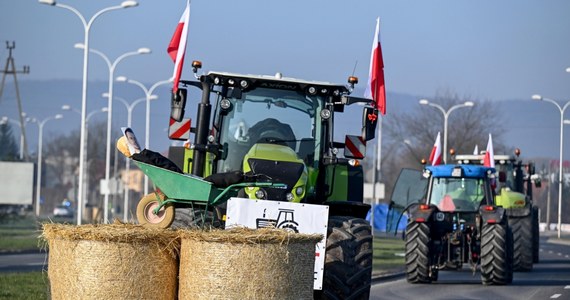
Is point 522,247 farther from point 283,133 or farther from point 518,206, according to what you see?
point 283,133

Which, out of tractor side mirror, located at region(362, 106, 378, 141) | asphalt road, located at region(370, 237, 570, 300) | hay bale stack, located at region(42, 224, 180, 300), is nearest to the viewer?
hay bale stack, located at region(42, 224, 180, 300)

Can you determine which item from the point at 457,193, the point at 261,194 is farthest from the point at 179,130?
the point at 457,193

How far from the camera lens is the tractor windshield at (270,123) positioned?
15375 mm

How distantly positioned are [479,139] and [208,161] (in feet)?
216

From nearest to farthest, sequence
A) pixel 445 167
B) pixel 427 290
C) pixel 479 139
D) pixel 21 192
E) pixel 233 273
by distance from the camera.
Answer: pixel 233 273 → pixel 427 290 → pixel 445 167 → pixel 21 192 → pixel 479 139

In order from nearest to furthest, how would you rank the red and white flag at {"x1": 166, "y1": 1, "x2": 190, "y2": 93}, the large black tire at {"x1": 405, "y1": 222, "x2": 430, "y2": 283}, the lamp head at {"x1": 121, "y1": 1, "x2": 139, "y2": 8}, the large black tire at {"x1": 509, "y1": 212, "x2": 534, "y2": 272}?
1. the red and white flag at {"x1": 166, "y1": 1, "x2": 190, "y2": 93}
2. the large black tire at {"x1": 405, "y1": 222, "x2": 430, "y2": 283}
3. the large black tire at {"x1": 509, "y1": 212, "x2": 534, "y2": 272}
4. the lamp head at {"x1": 121, "y1": 1, "x2": 139, "y2": 8}

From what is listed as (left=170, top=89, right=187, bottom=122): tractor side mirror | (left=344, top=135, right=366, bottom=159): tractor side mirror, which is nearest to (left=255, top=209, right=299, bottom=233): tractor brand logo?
(left=170, top=89, right=187, bottom=122): tractor side mirror

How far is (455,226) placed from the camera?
26.6 metres

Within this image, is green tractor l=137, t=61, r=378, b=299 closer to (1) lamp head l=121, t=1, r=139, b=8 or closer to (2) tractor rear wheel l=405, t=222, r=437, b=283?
(2) tractor rear wheel l=405, t=222, r=437, b=283

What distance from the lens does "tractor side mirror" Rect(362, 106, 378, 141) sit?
597 inches

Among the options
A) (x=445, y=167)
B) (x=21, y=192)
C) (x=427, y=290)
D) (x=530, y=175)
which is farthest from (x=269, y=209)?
(x=21, y=192)

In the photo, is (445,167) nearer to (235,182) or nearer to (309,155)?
(309,155)

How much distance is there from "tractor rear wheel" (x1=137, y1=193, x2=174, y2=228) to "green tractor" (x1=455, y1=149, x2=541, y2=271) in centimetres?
1907

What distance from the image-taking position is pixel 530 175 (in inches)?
1398
